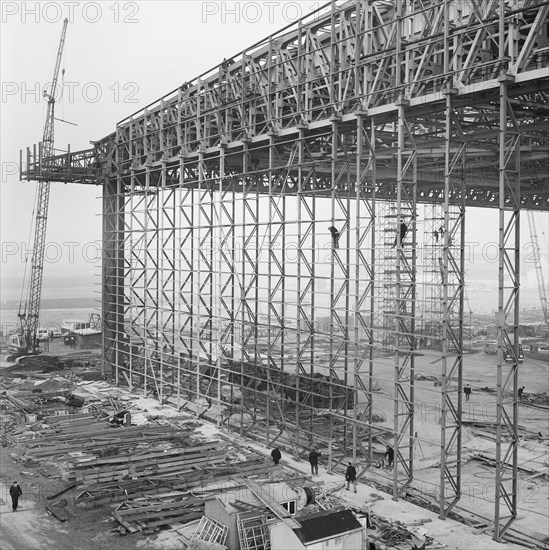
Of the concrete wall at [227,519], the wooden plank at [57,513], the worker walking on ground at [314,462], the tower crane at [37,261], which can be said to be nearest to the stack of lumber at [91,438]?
the wooden plank at [57,513]

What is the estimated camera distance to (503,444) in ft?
73.3

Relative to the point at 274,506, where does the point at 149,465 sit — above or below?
below

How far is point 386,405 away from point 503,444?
23.8ft

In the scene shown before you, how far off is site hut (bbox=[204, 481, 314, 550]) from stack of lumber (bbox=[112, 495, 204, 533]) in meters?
1.12

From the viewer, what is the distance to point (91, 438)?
72.7 feet

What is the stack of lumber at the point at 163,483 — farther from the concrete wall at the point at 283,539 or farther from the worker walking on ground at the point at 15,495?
the concrete wall at the point at 283,539

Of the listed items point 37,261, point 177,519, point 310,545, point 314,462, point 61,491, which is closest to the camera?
point 310,545

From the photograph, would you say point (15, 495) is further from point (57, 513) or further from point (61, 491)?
point (61, 491)

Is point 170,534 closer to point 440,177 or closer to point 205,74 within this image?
point 205,74

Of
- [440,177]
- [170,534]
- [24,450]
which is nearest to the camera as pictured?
[170,534]

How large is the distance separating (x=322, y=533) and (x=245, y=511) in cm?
199

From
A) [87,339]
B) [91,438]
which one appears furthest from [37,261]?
[91,438]

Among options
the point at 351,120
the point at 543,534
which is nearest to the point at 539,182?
the point at 351,120

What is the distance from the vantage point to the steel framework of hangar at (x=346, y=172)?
15.4m
